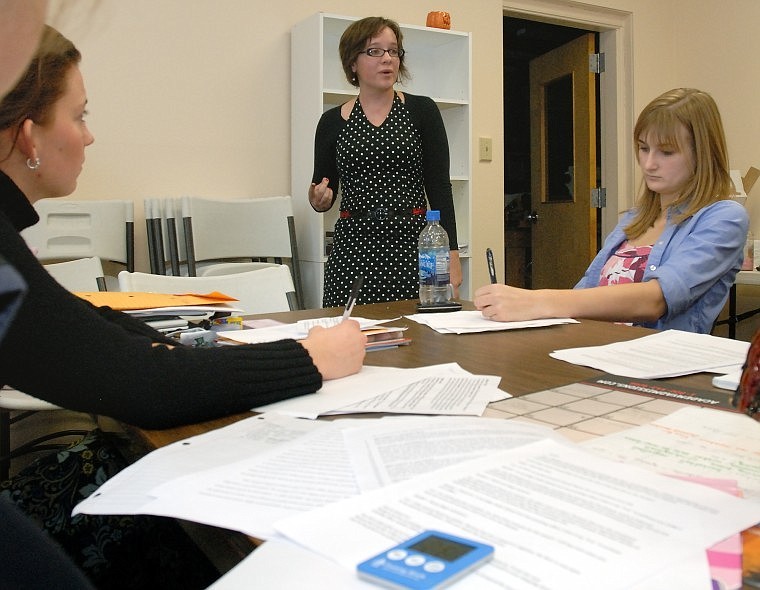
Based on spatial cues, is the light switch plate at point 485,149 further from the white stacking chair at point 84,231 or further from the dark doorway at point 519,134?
the white stacking chair at point 84,231

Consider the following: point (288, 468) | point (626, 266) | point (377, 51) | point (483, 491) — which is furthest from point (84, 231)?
point (483, 491)

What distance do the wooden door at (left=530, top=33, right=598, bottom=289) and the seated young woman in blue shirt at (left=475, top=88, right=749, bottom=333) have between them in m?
3.03

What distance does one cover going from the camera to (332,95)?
10.7ft

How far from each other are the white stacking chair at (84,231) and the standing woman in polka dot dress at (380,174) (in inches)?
35.4

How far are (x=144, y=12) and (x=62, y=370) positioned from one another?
281cm

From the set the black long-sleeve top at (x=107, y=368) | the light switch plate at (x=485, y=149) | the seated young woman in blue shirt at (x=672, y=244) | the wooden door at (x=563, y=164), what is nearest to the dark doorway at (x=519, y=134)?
the wooden door at (x=563, y=164)

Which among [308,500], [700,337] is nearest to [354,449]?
[308,500]

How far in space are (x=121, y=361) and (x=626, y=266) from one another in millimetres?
1332

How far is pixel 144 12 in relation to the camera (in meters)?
3.13

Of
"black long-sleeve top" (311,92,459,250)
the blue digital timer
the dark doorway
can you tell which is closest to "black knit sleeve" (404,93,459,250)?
"black long-sleeve top" (311,92,459,250)

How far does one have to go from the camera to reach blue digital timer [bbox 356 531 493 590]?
1.30ft

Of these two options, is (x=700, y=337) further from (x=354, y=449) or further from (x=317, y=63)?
(x=317, y=63)

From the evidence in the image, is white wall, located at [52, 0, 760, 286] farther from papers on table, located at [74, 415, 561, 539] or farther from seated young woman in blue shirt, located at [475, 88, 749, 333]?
papers on table, located at [74, 415, 561, 539]

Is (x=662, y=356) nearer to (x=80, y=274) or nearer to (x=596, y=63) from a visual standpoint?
(x=80, y=274)
